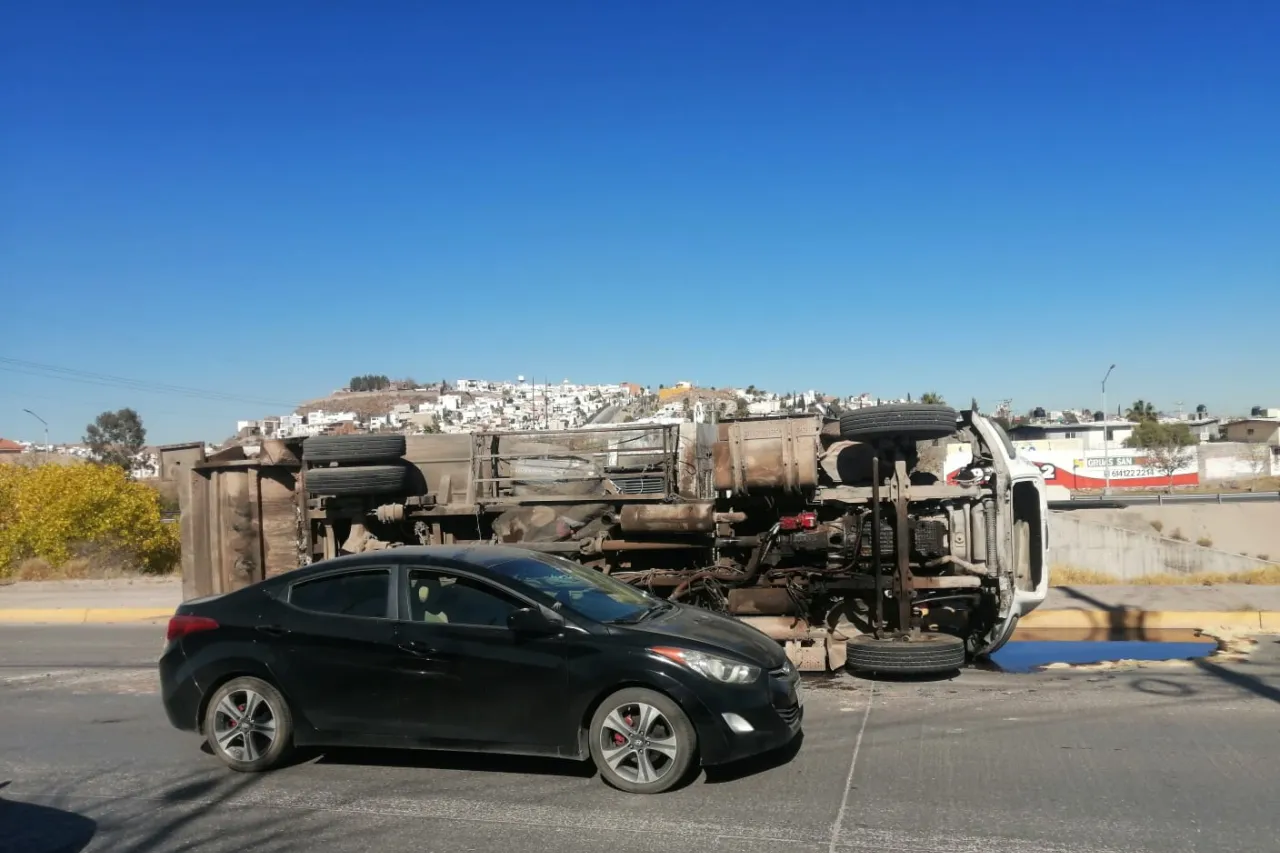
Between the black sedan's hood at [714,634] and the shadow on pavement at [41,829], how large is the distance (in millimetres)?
3122

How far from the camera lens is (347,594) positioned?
659 centimetres

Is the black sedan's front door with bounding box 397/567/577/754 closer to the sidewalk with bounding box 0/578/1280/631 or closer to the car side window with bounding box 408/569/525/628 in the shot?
the car side window with bounding box 408/569/525/628

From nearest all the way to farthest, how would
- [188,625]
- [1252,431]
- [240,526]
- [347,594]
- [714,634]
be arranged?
[714,634] → [347,594] → [188,625] → [240,526] → [1252,431]

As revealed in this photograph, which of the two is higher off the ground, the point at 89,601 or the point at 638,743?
the point at 638,743

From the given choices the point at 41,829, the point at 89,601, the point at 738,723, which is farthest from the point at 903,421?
the point at 89,601

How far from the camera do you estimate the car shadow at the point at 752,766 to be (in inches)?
237

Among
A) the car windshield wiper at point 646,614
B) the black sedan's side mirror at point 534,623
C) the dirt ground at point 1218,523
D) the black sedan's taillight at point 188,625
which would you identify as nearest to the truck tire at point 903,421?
the car windshield wiper at point 646,614

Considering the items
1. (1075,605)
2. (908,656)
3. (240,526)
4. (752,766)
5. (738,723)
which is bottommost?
(1075,605)

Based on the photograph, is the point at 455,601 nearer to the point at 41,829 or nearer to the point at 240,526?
the point at 41,829

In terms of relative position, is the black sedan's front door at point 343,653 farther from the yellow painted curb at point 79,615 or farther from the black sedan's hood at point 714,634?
the yellow painted curb at point 79,615

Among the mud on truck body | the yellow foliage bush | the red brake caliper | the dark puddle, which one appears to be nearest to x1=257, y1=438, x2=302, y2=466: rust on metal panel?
the mud on truck body

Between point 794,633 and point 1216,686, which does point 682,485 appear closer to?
point 794,633

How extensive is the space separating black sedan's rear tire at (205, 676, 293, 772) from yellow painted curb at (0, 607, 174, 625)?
32.2 feet

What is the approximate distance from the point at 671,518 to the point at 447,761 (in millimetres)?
3807
